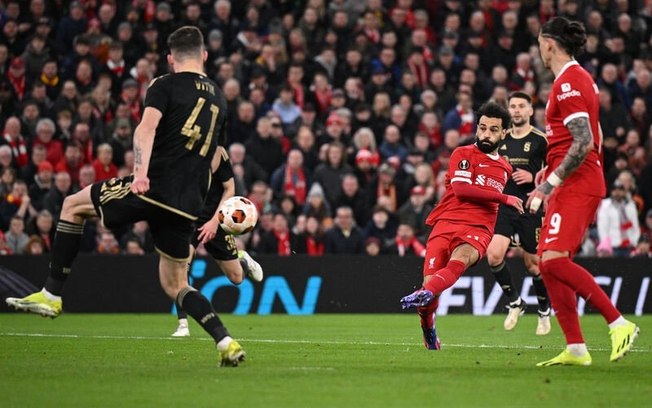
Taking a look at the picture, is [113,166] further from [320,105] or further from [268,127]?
[320,105]

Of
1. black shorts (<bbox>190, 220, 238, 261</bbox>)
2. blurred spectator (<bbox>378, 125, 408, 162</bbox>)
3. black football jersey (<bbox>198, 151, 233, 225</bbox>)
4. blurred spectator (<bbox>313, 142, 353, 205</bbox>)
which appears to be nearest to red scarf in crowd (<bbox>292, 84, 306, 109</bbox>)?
blurred spectator (<bbox>378, 125, 408, 162</bbox>)

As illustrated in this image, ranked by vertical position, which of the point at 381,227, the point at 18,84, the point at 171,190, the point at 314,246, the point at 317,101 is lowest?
the point at 314,246

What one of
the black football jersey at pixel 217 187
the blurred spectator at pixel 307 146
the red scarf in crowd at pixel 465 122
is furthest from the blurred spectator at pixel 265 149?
the black football jersey at pixel 217 187

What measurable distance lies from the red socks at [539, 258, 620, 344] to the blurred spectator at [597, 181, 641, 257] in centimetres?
1174

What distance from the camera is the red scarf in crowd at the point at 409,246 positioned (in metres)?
20.8

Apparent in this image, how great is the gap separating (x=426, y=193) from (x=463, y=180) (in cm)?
960

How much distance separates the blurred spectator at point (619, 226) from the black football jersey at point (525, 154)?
21.5 ft

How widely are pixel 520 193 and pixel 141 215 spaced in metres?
6.69

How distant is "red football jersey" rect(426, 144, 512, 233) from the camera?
11828 mm

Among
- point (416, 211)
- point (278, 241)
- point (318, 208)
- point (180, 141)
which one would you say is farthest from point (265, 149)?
point (180, 141)

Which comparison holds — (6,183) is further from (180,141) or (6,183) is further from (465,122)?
(180,141)

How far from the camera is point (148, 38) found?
76.4ft

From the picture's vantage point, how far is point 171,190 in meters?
9.52

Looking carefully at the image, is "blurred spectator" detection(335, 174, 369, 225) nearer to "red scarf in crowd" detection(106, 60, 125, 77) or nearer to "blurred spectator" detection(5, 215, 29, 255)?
"red scarf in crowd" detection(106, 60, 125, 77)
